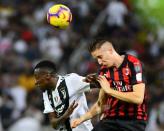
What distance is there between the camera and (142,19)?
66.5 feet

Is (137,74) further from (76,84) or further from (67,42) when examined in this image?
(67,42)

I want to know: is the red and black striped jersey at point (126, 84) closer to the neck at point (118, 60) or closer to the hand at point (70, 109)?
the neck at point (118, 60)

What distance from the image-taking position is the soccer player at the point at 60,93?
9.16 metres

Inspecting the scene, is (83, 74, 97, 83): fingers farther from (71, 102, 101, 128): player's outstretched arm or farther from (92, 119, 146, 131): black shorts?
(92, 119, 146, 131): black shorts

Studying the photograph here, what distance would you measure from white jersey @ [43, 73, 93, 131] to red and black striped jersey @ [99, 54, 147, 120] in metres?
0.64

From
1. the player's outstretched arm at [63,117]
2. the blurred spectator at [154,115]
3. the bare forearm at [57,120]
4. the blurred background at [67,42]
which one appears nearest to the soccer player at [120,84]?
the player's outstretched arm at [63,117]

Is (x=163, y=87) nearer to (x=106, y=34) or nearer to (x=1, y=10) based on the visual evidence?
(x=106, y=34)

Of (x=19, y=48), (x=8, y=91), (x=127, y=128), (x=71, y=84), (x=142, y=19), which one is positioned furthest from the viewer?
(x=142, y=19)

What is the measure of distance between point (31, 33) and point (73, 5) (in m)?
1.76

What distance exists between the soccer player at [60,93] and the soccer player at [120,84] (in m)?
0.59

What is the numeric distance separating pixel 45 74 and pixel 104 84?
102 centimetres

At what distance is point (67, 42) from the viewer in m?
18.9

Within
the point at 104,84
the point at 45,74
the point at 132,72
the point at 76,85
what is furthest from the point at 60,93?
the point at 132,72

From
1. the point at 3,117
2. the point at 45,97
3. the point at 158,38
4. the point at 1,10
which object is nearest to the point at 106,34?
the point at 158,38
